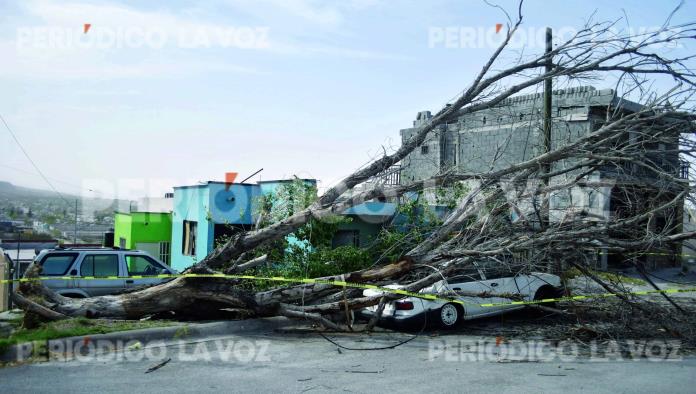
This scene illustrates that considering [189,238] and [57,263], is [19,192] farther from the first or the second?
[57,263]

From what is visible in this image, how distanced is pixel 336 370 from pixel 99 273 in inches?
283

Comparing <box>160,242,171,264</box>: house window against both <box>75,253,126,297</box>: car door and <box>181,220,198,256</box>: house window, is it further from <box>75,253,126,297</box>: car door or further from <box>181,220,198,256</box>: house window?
<box>75,253,126,297</box>: car door

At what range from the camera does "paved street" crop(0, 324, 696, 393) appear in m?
6.98

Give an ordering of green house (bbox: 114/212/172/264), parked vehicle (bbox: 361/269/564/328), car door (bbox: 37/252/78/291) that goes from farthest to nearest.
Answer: green house (bbox: 114/212/172/264) → car door (bbox: 37/252/78/291) → parked vehicle (bbox: 361/269/564/328)

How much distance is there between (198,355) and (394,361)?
2692 mm

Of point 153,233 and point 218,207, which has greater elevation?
point 218,207

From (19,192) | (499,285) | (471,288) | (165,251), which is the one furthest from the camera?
(19,192)

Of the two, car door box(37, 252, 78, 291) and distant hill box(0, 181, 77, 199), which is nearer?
car door box(37, 252, 78, 291)

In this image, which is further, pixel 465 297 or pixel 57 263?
pixel 57 263

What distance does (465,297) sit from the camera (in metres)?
11.6

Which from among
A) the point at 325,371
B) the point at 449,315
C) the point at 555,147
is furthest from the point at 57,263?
the point at 555,147

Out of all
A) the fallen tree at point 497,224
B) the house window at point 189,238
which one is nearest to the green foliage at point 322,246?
the fallen tree at point 497,224

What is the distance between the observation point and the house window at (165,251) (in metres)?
25.3

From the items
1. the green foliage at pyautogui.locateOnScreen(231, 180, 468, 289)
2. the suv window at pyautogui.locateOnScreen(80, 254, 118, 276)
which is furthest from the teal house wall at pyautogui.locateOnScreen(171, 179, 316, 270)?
the suv window at pyautogui.locateOnScreen(80, 254, 118, 276)
